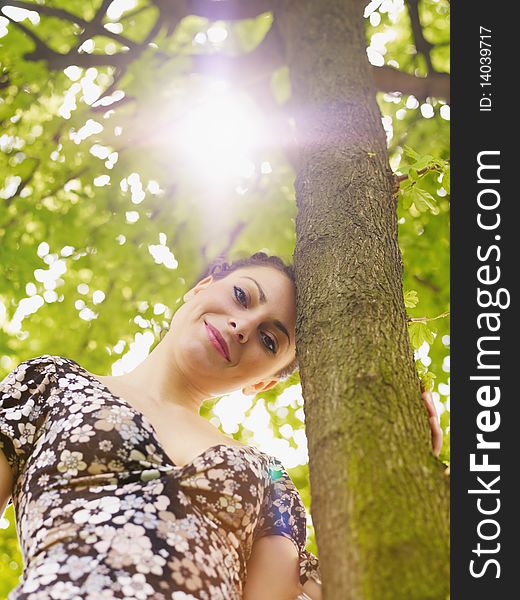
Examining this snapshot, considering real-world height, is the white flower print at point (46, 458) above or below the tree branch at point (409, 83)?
below

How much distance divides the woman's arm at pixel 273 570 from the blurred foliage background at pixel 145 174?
1758 mm

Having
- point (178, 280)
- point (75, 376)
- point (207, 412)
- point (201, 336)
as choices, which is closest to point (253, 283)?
point (201, 336)

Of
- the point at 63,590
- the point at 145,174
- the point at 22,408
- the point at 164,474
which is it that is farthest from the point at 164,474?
the point at 145,174

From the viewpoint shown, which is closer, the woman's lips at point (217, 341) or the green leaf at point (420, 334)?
the woman's lips at point (217, 341)

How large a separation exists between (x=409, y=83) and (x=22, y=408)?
397 cm

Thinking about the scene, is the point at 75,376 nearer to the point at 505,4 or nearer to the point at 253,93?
the point at 505,4

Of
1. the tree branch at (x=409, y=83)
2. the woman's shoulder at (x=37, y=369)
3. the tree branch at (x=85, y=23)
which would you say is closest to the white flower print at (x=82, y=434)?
the woman's shoulder at (x=37, y=369)

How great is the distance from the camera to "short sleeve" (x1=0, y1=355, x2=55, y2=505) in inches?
76.6

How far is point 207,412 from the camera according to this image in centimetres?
513

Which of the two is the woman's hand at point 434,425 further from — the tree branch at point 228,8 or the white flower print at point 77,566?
the tree branch at point 228,8

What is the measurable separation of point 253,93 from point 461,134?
3431 mm

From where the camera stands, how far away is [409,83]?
474 centimetres

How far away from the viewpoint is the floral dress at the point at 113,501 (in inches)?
61.0

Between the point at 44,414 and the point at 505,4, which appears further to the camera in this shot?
the point at 505,4
